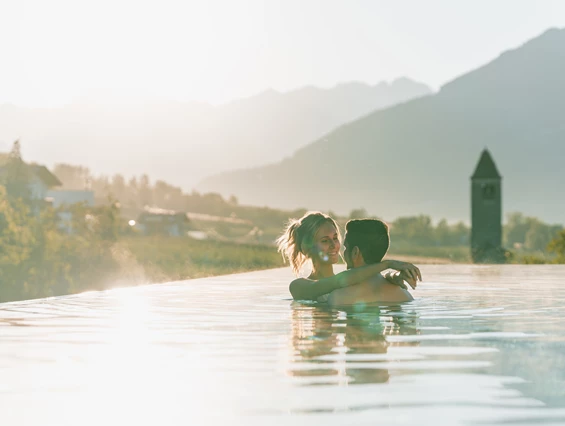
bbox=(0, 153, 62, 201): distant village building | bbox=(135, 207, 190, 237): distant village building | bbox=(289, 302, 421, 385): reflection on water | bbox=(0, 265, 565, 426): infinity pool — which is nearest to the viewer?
bbox=(0, 265, 565, 426): infinity pool

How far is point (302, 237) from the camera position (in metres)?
8.98

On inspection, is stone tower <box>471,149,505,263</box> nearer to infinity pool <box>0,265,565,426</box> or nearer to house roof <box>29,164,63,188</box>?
house roof <box>29,164,63,188</box>

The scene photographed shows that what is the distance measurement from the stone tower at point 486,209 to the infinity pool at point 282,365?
8642 cm

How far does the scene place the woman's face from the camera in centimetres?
889

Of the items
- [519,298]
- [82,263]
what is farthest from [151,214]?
[519,298]

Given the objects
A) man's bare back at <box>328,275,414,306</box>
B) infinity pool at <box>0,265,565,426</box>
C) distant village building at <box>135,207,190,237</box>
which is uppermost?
distant village building at <box>135,207,190,237</box>

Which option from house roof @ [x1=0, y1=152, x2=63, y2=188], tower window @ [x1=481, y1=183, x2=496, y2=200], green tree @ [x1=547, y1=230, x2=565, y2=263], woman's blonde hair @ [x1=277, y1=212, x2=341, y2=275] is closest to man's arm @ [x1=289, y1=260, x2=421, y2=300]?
woman's blonde hair @ [x1=277, y1=212, x2=341, y2=275]

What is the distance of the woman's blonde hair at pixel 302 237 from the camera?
29.3ft

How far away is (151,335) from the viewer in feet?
21.5

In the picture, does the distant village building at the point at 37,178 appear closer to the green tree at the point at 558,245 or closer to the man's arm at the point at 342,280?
the green tree at the point at 558,245

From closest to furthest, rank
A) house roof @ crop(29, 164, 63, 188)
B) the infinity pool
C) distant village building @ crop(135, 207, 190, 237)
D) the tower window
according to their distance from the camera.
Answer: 1. the infinity pool
2. house roof @ crop(29, 164, 63, 188)
3. the tower window
4. distant village building @ crop(135, 207, 190, 237)

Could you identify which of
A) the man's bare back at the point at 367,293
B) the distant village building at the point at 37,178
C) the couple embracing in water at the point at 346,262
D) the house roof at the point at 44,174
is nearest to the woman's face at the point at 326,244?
the couple embracing in water at the point at 346,262

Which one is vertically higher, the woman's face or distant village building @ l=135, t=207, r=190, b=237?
distant village building @ l=135, t=207, r=190, b=237

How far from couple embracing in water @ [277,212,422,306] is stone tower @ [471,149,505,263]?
3349 inches
